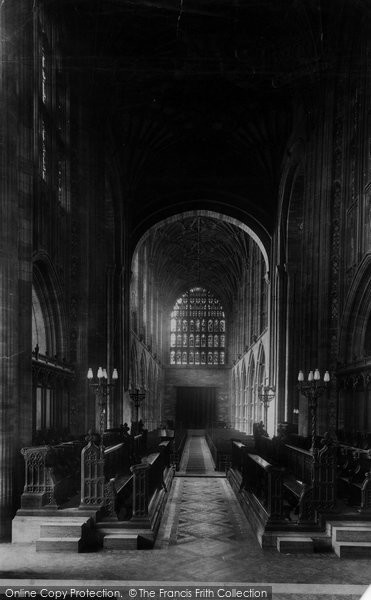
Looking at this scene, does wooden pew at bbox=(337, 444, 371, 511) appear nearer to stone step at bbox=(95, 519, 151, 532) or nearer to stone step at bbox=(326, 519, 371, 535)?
stone step at bbox=(326, 519, 371, 535)

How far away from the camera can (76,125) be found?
18.4 meters

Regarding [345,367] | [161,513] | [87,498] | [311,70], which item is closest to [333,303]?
[345,367]

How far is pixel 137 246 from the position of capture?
3111cm

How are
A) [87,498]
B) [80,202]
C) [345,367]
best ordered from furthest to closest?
[80,202], [345,367], [87,498]

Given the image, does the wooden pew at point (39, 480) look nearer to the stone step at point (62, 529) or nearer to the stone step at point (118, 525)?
the stone step at point (62, 529)

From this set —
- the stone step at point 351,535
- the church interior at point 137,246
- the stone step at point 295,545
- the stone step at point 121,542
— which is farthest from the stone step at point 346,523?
the stone step at point 121,542

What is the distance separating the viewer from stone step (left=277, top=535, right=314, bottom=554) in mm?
9539

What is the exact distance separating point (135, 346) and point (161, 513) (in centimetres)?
2462

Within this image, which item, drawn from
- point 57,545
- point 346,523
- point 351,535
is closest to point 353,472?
point 346,523

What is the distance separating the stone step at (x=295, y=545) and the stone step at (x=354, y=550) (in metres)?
0.45

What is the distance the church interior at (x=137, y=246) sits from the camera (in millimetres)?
10055

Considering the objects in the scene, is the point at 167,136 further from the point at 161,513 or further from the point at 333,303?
the point at 161,513

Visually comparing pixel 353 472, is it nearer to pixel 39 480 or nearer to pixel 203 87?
pixel 39 480

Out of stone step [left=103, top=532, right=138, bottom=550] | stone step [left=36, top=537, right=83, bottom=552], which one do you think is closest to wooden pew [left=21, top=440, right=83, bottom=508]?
stone step [left=36, top=537, right=83, bottom=552]
